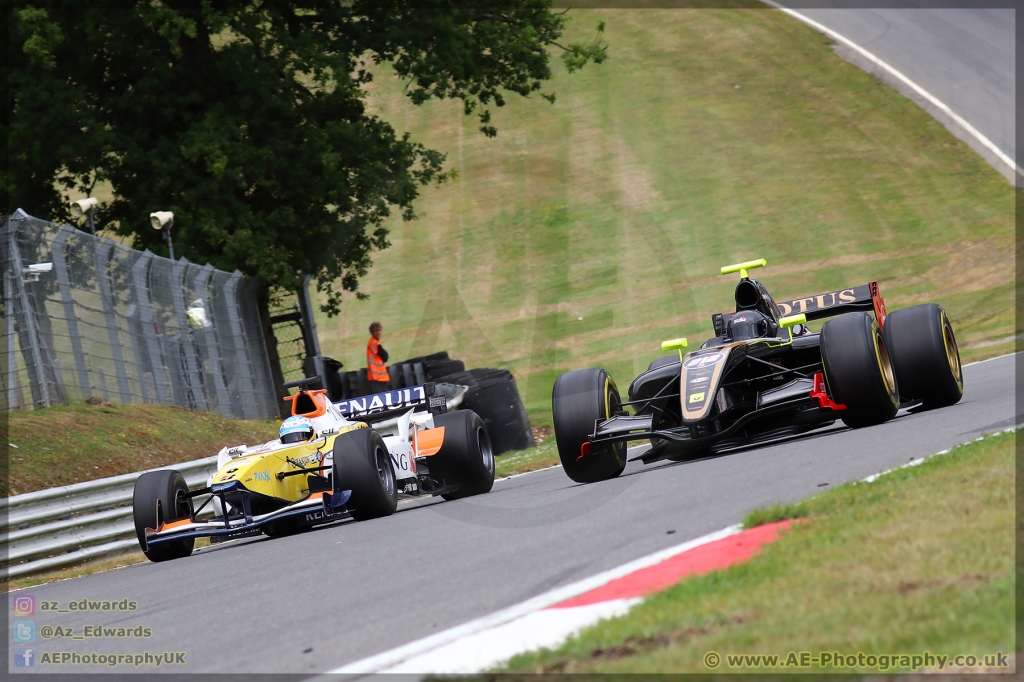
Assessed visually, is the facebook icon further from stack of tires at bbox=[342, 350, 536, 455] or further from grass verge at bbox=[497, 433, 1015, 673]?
stack of tires at bbox=[342, 350, 536, 455]

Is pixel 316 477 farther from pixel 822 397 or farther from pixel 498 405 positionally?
pixel 498 405

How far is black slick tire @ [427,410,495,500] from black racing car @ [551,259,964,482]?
1475 mm

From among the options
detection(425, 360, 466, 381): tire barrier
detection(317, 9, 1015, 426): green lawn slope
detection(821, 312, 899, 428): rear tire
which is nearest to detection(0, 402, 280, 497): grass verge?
detection(425, 360, 466, 381): tire barrier

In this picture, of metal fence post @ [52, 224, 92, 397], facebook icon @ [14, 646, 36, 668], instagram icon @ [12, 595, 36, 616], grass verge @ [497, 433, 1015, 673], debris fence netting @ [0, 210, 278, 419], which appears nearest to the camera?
grass verge @ [497, 433, 1015, 673]

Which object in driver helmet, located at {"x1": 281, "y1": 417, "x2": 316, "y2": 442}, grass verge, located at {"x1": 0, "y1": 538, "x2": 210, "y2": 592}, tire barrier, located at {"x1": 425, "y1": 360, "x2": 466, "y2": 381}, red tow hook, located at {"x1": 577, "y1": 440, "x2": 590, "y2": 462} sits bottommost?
grass verge, located at {"x1": 0, "y1": 538, "x2": 210, "y2": 592}

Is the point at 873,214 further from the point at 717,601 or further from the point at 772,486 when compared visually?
the point at 717,601

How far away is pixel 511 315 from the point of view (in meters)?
34.1

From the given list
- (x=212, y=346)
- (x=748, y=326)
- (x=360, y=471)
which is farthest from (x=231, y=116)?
(x=748, y=326)

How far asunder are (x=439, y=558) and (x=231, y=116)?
16.6 m

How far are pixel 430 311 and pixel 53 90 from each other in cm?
1955

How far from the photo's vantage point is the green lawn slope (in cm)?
3041

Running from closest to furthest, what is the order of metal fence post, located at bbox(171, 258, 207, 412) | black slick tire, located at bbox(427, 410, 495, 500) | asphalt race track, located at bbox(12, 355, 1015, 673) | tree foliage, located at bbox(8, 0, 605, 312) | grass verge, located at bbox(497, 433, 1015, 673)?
grass verge, located at bbox(497, 433, 1015, 673)
asphalt race track, located at bbox(12, 355, 1015, 673)
black slick tire, located at bbox(427, 410, 495, 500)
metal fence post, located at bbox(171, 258, 207, 412)
tree foliage, located at bbox(8, 0, 605, 312)

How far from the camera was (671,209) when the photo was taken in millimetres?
39969

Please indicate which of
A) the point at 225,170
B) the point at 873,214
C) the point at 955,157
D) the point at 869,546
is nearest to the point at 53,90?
the point at 225,170
